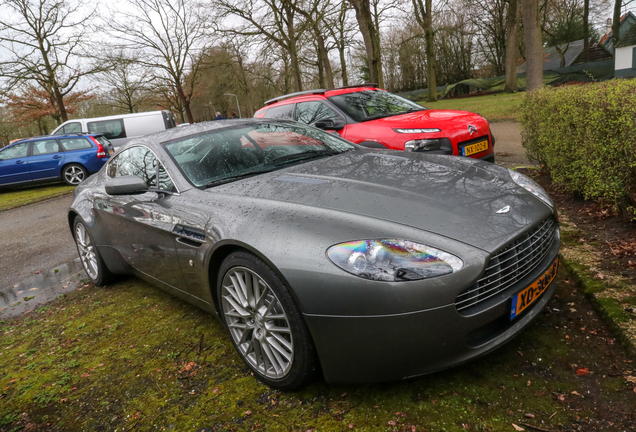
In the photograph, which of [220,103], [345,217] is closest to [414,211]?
[345,217]

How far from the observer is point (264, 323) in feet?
7.43

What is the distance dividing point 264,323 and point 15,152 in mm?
13894

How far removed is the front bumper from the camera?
72.1 inches

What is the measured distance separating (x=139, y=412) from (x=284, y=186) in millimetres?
1463

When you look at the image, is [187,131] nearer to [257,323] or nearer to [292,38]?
[257,323]

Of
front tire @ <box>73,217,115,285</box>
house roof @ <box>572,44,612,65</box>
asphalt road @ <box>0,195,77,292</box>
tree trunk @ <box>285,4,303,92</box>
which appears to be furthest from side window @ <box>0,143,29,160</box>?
house roof @ <box>572,44,612,65</box>

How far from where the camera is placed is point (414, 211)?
2.10 metres

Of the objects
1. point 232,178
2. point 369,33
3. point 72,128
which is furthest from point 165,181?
point 72,128

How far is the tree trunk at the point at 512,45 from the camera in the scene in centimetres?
2442

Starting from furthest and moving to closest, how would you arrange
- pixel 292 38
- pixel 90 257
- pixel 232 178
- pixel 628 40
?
pixel 628 40 < pixel 292 38 < pixel 90 257 < pixel 232 178

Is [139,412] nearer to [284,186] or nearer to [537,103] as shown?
[284,186]

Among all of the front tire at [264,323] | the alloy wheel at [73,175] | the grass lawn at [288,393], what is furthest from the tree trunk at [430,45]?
the front tire at [264,323]

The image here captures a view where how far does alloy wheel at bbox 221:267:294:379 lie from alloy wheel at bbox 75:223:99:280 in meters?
2.36

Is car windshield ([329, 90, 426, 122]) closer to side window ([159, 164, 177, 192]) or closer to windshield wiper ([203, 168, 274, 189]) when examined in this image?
windshield wiper ([203, 168, 274, 189])
